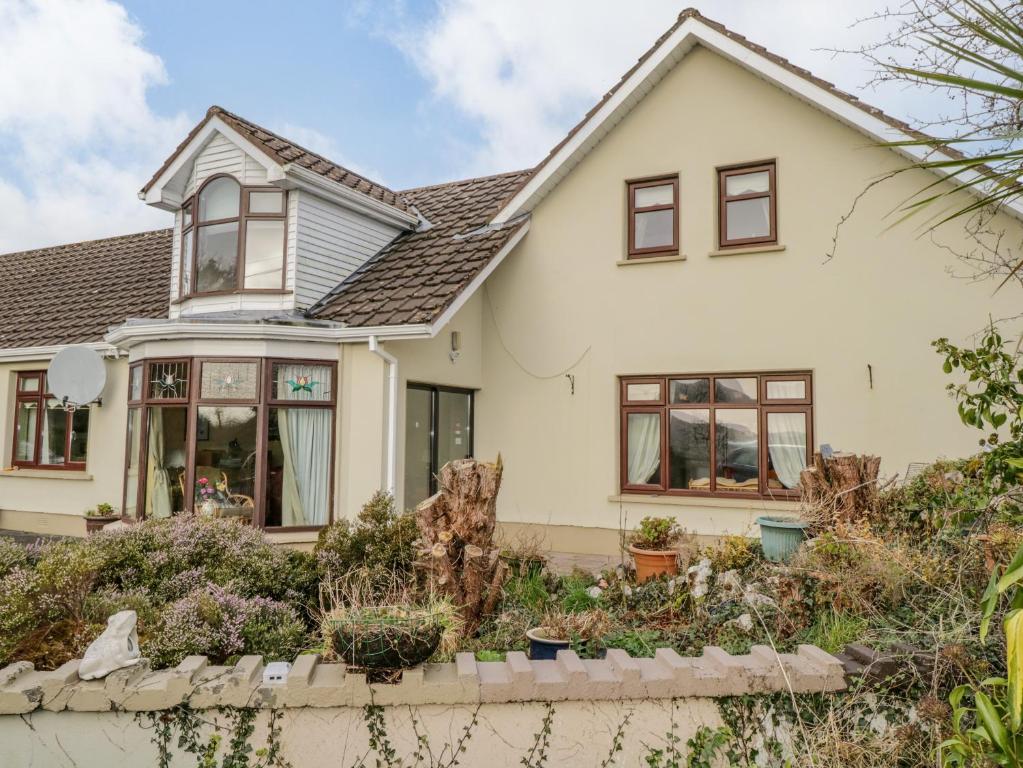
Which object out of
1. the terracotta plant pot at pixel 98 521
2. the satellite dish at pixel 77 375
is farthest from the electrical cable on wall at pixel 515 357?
the terracotta plant pot at pixel 98 521

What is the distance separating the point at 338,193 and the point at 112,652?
857 cm

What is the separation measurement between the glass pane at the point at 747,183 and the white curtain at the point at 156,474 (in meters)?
9.16

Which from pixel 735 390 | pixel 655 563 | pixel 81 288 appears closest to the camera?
pixel 655 563

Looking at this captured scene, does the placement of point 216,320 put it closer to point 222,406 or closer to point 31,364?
point 222,406

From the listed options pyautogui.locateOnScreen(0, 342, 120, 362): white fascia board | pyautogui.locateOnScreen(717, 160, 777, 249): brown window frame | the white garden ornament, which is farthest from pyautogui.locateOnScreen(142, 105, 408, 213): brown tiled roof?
the white garden ornament

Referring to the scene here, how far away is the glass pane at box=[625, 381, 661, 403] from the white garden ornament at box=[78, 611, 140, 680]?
7958mm

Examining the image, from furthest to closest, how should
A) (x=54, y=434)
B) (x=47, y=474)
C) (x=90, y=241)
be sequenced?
(x=90, y=241) → (x=54, y=434) → (x=47, y=474)

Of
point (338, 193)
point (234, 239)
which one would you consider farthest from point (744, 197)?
point (234, 239)

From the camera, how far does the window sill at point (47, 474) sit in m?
12.5

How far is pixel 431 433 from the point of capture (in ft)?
37.0

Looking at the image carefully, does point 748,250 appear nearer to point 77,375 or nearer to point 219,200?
point 219,200

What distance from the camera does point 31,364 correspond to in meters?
13.4

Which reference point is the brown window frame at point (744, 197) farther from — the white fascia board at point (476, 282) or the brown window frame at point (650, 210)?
the white fascia board at point (476, 282)

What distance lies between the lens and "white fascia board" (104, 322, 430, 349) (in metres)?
9.73
